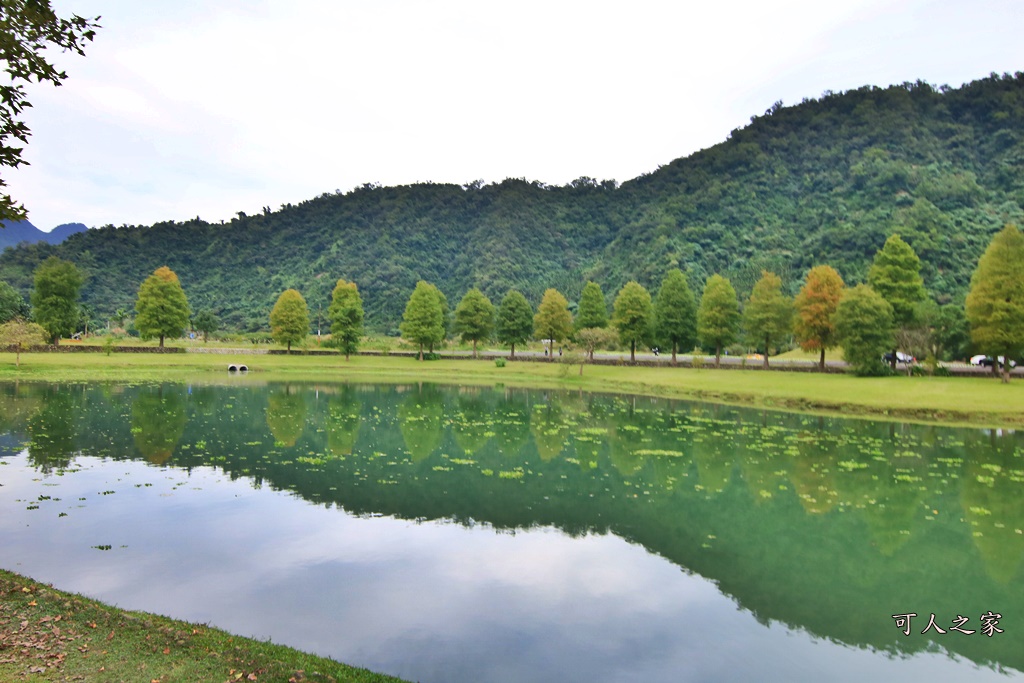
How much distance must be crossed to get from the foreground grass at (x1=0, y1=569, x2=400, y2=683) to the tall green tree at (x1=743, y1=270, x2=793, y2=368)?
6157 cm

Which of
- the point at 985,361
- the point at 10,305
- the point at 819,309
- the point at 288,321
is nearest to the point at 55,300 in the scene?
the point at 288,321

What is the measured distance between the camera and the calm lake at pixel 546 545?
33.9 ft

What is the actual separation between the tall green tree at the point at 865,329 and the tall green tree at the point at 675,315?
20.4 meters

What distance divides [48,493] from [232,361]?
190 ft

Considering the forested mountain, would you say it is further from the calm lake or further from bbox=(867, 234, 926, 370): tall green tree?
the calm lake

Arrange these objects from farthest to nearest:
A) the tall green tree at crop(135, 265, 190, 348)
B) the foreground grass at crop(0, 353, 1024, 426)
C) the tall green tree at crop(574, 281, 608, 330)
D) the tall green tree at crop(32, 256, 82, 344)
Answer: the tall green tree at crop(574, 281, 608, 330), the tall green tree at crop(135, 265, 190, 348), the tall green tree at crop(32, 256, 82, 344), the foreground grass at crop(0, 353, 1024, 426)

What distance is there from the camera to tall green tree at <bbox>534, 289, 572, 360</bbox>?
79.4 meters

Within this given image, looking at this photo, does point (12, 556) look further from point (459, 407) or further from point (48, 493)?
point (459, 407)

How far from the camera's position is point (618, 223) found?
175375 mm

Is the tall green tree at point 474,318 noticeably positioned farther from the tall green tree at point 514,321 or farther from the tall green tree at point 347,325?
the tall green tree at point 347,325

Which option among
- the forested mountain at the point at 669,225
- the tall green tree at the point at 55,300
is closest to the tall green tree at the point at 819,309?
the forested mountain at the point at 669,225

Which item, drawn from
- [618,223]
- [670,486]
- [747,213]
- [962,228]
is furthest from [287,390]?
[618,223]

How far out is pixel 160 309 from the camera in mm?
79625

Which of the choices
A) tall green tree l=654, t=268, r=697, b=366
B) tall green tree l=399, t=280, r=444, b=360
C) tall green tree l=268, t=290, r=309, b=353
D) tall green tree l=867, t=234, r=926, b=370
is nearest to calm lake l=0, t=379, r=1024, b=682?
tall green tree l=867, t=234, r=926, b=370
